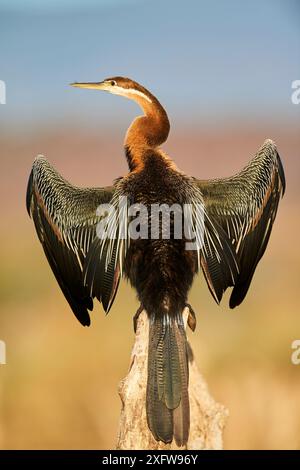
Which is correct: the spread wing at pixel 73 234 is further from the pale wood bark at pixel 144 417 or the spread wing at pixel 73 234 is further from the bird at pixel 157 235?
the pale wood bark at pixel 144 417

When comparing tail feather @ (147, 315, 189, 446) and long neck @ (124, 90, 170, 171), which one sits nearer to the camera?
tail feather @ (147, 315, 189, 446)

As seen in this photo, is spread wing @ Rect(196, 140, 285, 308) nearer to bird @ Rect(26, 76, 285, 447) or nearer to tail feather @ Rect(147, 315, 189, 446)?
bird @ Rect(26, 76, 285, 447)

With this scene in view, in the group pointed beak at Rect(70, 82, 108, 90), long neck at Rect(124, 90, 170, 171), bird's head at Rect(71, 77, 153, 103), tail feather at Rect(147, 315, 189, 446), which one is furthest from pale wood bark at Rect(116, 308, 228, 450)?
pointed beak at Rect(70, 82, 108, 90)

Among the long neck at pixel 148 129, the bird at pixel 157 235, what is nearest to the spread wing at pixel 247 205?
the bird at pixel 157 235

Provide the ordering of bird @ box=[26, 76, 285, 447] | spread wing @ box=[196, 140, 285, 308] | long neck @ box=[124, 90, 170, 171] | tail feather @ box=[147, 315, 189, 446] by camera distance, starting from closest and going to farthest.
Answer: tail feather @ box=[147, 315, 189, 446]
bird @ box=[26, 76, 285, 447]
spread wing @ box=[196, 140, 285, 308]
long neck @ box=[124, 90, 170, 171]

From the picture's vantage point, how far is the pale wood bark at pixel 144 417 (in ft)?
10.9

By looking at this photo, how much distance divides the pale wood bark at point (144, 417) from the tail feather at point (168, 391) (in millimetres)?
103

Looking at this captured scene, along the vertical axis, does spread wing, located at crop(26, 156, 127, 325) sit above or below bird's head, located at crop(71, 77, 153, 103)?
below

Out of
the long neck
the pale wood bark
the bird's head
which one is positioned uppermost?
the bird's head

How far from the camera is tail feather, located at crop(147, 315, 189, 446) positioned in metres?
3.20

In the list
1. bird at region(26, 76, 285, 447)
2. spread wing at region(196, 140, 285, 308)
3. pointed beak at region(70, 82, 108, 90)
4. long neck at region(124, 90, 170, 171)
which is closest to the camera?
bird at region(26, 76, 285, 447)

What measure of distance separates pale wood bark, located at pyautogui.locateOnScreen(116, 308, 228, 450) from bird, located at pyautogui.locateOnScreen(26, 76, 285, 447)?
0.10 m
